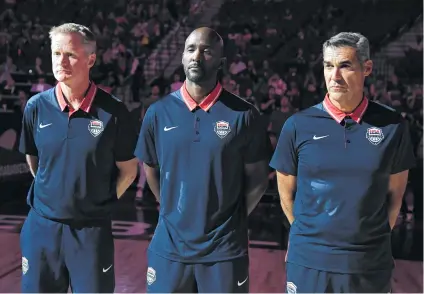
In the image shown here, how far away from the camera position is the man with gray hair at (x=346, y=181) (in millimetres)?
2971

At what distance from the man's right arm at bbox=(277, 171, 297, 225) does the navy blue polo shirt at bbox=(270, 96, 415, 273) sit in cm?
12

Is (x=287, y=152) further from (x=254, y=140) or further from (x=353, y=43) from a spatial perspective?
(x=353, y=43)

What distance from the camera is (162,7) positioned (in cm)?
1559

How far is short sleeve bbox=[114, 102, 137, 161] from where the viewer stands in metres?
3.44

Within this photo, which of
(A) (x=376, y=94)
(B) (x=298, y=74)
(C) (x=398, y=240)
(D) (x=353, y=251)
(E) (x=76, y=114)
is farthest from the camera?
(B) (x=298, y=74)

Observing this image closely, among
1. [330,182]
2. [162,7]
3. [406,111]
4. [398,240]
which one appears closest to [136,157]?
[330,182]

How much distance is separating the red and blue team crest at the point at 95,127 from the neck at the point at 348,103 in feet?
4.31

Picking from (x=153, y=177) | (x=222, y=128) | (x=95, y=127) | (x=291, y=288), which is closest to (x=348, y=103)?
(x=222, y=128)

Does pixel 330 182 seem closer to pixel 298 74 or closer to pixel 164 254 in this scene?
pixel 164 254

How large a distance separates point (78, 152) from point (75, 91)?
38 cm

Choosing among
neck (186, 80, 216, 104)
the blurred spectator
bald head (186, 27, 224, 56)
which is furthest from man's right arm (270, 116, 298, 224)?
the blurred spectator

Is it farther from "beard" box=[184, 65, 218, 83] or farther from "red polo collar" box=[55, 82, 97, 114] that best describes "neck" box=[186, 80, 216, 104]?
"red polo collar" box=[55, 82, 97, 114]

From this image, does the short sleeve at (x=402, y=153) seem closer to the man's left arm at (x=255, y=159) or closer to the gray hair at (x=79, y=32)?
the man's left arm at (x=255, y=159)

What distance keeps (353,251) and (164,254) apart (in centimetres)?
98
